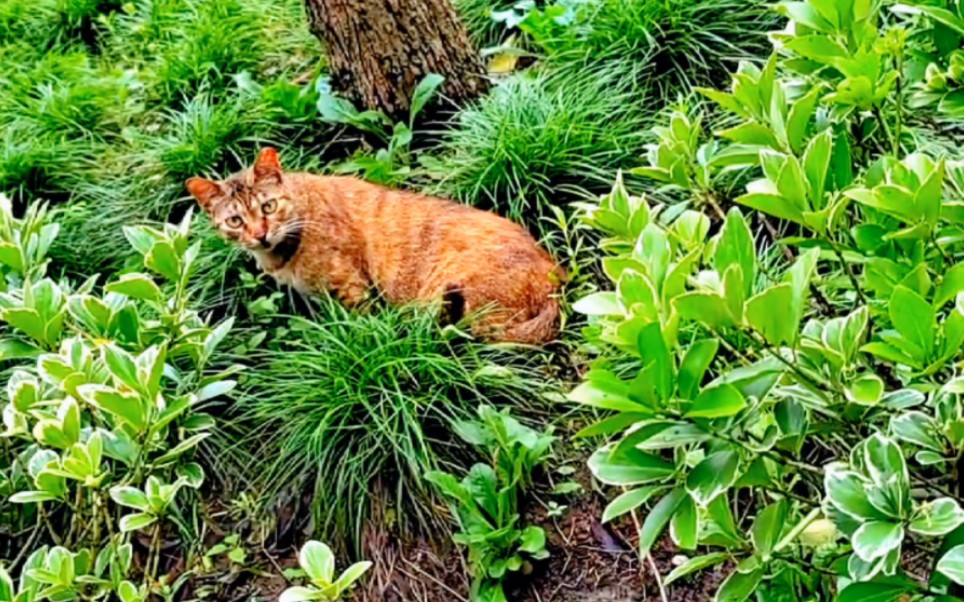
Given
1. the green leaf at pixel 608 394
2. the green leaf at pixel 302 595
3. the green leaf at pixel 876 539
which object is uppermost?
the green leaf at pixel 608 394

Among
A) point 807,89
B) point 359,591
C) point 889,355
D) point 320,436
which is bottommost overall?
point 359,591

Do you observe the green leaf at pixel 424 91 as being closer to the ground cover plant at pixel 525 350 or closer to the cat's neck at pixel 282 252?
the ground cover plant at pixel 525 350

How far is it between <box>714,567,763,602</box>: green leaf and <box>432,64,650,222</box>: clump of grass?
1.73 m

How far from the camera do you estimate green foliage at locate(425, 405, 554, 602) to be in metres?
2.23

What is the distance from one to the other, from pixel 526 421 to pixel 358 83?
56.4 inches

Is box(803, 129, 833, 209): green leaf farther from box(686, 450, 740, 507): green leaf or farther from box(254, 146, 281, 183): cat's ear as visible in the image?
box(254, 146, 281, 183): cat's ear

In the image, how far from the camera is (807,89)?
1709 mm

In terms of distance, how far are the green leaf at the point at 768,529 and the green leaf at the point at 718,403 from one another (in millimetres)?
252

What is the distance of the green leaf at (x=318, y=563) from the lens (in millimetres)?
1820

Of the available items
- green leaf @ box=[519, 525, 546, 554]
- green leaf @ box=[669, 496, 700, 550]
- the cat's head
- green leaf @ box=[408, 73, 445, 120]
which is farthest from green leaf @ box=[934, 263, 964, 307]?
green leaf @ box=[408, 73, 445, 120]

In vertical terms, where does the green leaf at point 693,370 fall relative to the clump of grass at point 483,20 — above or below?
above

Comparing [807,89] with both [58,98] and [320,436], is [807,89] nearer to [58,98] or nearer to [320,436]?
[320,436]

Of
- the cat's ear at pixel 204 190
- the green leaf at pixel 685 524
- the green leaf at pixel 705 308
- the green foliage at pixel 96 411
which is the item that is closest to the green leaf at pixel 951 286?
the green leaf at pixel 705 308

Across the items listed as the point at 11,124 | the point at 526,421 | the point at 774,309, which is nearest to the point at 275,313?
the point at 526,421
